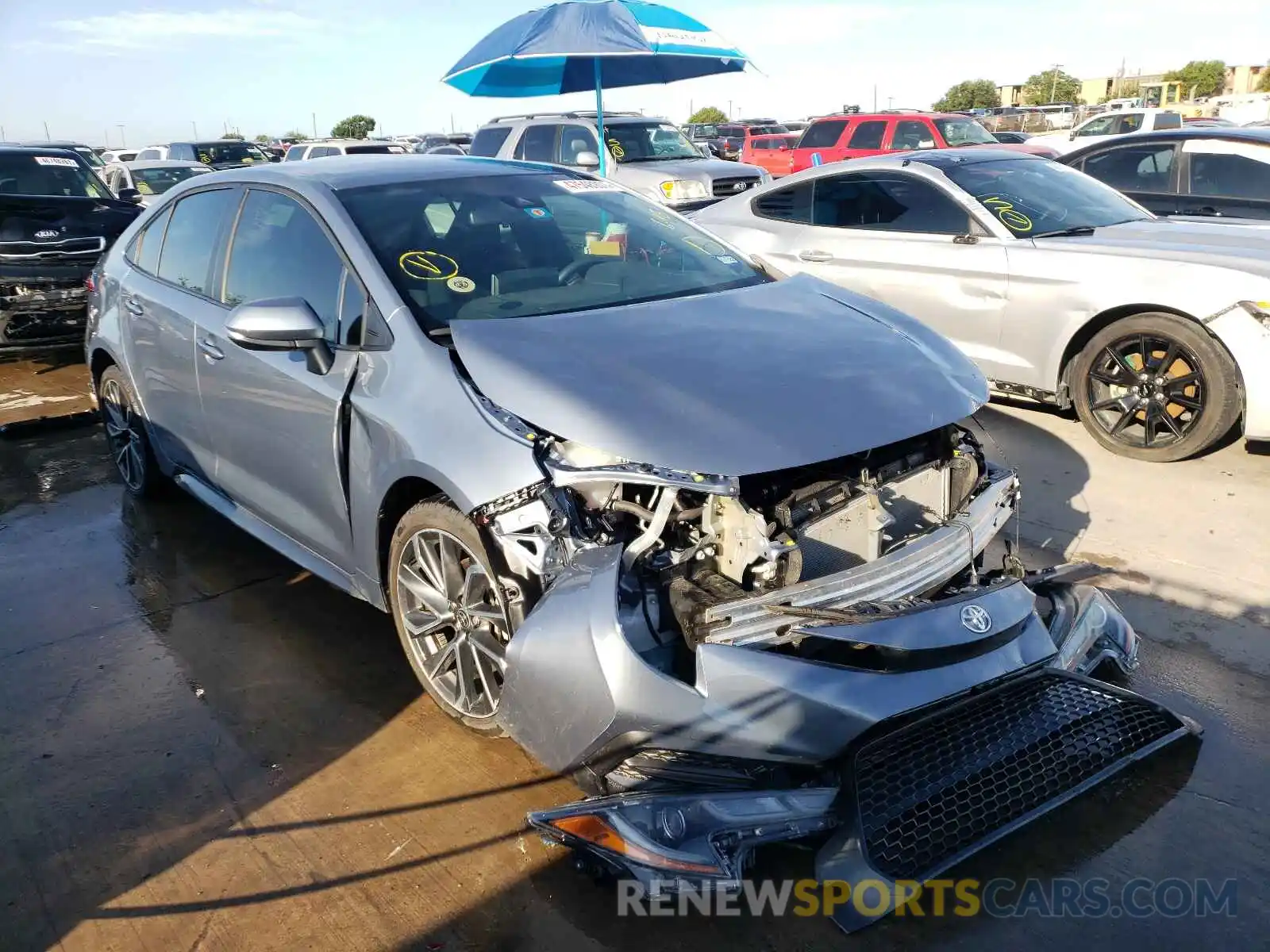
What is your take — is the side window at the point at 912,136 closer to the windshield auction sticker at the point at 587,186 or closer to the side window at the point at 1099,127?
the side window at the point at 1099,127

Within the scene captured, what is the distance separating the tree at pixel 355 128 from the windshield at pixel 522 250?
5203cm

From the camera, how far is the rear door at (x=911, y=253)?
244 inches

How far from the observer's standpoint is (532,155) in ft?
46.8

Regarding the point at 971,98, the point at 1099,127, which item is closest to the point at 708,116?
the point at 971,98

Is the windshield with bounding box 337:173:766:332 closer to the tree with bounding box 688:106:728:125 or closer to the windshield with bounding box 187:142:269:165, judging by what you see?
the windshield with bounding box 187:142:269:165

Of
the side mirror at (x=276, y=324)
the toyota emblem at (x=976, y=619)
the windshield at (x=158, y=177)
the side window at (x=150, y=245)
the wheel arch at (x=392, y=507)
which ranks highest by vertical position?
the windshield at (x=158, y=177)

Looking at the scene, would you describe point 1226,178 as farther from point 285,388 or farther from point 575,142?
point 575,142

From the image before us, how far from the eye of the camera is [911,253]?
6.60 meters

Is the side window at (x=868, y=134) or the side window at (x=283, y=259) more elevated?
the side window at (x=868, y=134)

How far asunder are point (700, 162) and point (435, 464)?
12145 mm

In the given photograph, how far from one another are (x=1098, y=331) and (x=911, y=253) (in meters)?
1.33

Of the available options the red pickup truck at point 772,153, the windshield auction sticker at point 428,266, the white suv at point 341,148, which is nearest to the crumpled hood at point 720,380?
the windshield auction sticker at point 428,266

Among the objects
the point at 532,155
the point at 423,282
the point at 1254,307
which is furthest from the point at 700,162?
the point at 423,282

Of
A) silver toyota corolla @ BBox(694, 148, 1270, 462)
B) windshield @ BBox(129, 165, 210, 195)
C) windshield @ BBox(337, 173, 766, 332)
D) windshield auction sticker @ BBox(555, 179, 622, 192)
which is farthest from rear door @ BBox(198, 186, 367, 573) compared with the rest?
windshield @ BBox(129, 165, 210, 195)
